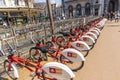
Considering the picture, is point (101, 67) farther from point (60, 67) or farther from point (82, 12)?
point (82, 12)

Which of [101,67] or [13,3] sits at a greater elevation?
[13,3]

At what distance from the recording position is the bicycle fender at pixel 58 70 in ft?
12.2

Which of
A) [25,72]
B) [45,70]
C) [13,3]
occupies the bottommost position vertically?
[25,72]

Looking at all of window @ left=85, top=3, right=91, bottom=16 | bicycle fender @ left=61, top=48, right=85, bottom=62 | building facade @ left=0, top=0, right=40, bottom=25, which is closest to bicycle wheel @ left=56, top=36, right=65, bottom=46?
bicycle fender @ left=61, top=48, right=85, bottom=62

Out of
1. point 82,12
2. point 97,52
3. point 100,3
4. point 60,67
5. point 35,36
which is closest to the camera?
point 60,67

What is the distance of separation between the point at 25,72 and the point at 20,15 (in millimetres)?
25233

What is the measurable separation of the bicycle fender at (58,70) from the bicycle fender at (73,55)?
108 centimetres

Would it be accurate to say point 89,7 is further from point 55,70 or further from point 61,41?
point 55,70

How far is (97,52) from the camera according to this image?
6832 millimetres

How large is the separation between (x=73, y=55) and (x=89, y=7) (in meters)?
45.9

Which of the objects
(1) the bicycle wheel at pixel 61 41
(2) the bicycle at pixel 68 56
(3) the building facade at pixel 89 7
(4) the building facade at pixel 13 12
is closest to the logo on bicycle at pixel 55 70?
(2) the bicycle at pixel 68 56

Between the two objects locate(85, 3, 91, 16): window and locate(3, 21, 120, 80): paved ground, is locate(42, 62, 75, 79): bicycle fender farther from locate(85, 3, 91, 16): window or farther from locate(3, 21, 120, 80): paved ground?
locate(85, 3, 91, 16): window

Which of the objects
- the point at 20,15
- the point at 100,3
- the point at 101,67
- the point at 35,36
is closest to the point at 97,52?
the point at 101,67

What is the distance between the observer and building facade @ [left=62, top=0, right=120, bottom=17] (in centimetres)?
4550
